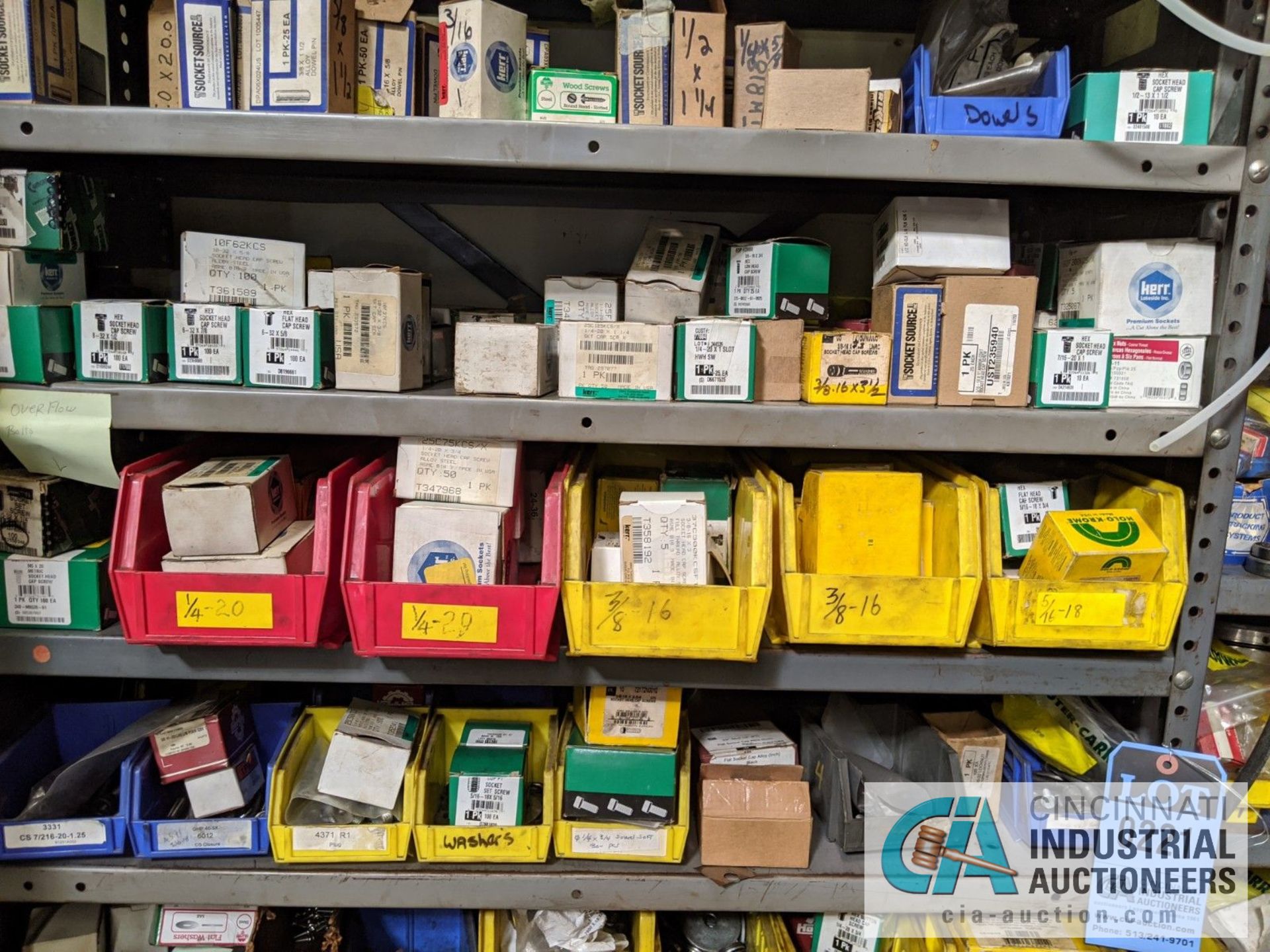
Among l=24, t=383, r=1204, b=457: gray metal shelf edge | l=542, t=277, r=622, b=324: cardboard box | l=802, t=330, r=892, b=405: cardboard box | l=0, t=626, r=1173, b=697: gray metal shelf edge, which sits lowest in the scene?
l=0, t=626, r=1173, b=697: gray metal shelf edge

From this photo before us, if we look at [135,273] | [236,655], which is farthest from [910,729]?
[135,273]

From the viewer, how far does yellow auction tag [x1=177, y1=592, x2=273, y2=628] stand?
0.99 metres

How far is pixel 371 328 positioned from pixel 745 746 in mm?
840

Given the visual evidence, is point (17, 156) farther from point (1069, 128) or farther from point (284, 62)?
point (1069, 128)

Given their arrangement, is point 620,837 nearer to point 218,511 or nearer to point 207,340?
point 218,511

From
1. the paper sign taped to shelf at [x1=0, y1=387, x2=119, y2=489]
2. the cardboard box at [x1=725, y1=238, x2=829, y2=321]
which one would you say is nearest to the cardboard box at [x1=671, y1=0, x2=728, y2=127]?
the cardboard box at [x1=725, y1=238, x2=829, y2=321]

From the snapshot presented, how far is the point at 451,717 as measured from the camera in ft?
4.12

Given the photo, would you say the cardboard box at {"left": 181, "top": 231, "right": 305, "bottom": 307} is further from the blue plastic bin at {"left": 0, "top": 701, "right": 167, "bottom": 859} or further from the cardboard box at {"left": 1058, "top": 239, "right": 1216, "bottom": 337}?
the cardboard box at {"left": 1058, "top": 239, "right": 1216, "bottom": 337}

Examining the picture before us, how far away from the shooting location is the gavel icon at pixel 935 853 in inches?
44.8

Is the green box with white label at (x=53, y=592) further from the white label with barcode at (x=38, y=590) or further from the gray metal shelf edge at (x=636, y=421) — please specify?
the gray metal shelf edge at (x=636, y=421)

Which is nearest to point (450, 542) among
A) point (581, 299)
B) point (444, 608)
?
point (444, 608)

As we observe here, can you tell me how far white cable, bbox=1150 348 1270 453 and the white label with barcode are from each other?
147cm

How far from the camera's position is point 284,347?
1025 mm

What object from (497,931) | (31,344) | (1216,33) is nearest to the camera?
(1216,33)
